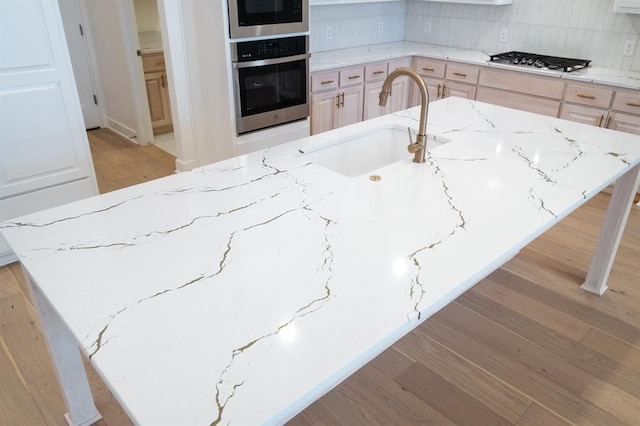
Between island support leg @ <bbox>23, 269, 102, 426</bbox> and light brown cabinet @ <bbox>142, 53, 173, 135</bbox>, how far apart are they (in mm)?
3394

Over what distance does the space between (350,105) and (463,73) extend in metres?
1.00

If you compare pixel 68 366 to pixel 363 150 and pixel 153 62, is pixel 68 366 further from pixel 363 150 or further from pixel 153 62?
pixel 153 62

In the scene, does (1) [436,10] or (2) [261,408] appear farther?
(1) [436,10]

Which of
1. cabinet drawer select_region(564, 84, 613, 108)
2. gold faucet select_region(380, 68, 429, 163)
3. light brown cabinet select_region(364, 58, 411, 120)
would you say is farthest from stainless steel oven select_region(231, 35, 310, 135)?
cabinet drawer select_region(564, 84, 613, 108)

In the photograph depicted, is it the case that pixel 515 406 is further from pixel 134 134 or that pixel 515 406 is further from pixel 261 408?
pixel 134 134

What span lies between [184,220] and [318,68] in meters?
2.55

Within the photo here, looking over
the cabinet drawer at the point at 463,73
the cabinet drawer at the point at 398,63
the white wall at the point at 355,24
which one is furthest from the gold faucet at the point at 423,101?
the white wall at the point at 355,24

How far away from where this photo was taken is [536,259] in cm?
284

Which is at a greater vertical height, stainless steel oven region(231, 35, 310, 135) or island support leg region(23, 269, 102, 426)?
stainless steel oven region(231, 35, 310, 135)

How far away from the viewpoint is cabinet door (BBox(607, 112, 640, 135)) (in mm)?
3225

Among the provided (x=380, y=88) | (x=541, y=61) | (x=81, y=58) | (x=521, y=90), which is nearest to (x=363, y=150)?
(x=521, y=90)

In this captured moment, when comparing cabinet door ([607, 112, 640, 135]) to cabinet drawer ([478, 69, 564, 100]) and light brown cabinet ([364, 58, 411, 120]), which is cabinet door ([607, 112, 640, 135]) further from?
light brown cabinet ([364, 58, 411, 120])

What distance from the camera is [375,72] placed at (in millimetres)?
4109

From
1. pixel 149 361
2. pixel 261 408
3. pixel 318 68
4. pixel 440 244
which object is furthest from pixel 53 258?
pixel 318 68
